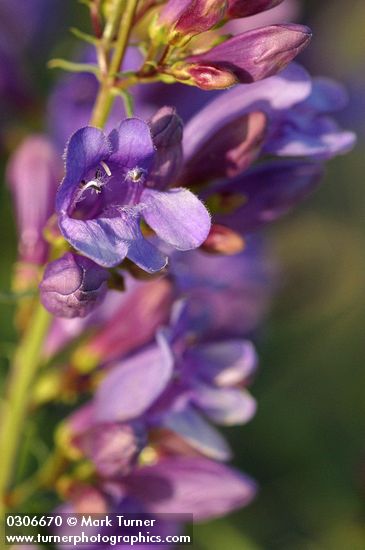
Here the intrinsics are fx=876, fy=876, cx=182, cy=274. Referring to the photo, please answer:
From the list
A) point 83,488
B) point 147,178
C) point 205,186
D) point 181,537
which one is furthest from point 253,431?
point 147,178

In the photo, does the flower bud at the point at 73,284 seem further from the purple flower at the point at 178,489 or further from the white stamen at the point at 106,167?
the purple flower at the point at 178,489

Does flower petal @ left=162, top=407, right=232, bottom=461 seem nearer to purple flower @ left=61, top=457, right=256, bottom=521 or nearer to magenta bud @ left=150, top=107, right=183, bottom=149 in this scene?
purple flower @ left=61, top=457, right=256, bottom=521

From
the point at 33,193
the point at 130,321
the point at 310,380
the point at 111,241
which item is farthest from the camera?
the point at 310,380

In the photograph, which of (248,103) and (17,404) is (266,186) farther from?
(17,404)

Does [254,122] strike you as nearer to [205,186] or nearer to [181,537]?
[205,186]

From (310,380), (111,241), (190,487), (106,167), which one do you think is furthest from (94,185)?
(310,380)

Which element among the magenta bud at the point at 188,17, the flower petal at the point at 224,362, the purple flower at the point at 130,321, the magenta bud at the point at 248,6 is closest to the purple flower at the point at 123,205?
the magenta bud at the point at 188,17
